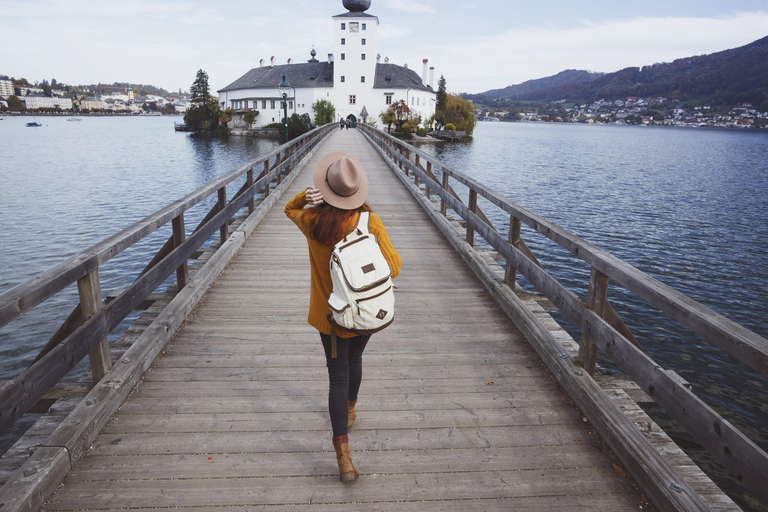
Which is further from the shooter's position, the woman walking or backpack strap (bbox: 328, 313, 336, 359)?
backpack strap (bbox: 328, 313, 336, 359)

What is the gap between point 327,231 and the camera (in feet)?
8.56

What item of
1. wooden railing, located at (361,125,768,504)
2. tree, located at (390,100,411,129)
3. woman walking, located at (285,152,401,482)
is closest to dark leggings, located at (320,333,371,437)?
woman walking, located at (285,152,401,482)

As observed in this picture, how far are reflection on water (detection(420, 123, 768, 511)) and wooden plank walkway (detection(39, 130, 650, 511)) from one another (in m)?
4.23

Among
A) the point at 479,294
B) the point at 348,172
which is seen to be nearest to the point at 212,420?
the point at 348,172

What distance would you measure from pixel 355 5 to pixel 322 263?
84.5m

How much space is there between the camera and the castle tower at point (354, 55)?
7762 cm

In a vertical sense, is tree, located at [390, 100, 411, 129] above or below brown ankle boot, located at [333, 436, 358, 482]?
above

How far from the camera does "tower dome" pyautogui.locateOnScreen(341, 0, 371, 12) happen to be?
77.9 metres

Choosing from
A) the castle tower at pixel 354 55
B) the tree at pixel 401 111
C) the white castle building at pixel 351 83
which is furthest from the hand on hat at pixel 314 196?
the castle tower at pixel 354 55

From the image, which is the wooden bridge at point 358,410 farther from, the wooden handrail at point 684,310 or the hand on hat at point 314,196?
the hand on hat at point 314,196

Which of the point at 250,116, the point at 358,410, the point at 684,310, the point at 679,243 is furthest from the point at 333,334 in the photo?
the point at 250,116

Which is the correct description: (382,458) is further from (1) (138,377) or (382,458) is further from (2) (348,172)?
(1) (138,377)

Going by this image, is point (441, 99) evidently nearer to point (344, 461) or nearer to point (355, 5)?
point (355, 5)

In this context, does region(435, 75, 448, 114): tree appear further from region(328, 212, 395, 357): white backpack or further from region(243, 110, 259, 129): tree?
region(328, 212, 395, 357): white backpack
